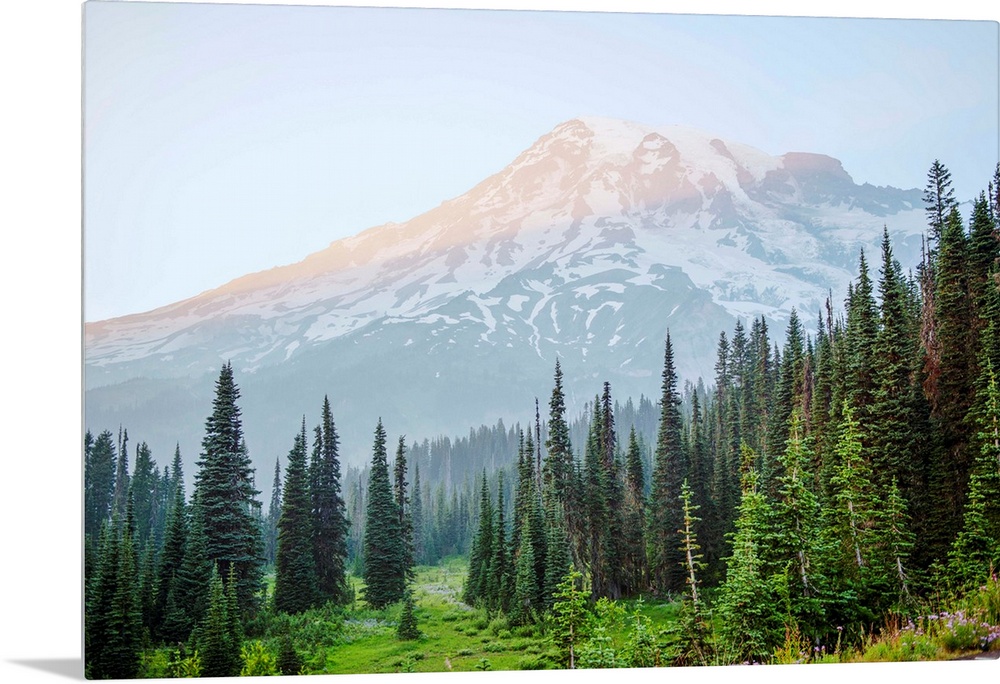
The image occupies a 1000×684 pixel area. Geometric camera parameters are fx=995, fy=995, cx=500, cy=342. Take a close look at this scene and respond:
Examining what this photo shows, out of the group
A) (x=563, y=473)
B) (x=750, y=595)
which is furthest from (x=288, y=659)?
(x=750, y=595)

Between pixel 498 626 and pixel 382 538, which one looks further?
pixel 382 538

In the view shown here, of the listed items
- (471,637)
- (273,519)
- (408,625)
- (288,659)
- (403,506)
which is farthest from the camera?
(403,506)

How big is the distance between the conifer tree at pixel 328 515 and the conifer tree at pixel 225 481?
3.80 ft

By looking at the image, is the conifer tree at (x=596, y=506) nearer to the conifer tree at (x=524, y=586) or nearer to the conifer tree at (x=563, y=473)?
the conifer tree at (x=563, y=473)

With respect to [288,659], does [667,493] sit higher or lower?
higher

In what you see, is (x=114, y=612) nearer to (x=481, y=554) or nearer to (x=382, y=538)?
(x=382, y=538)

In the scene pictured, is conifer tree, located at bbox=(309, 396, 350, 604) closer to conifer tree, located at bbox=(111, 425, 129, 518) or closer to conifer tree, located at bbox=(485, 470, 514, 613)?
conifer tree, located at bbox=(485, 470, 514, 613)

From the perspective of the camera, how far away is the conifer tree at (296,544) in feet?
54.7

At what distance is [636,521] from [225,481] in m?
7.24

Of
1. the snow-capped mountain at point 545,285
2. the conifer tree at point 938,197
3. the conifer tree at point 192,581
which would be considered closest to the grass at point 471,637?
the conifer tree at point 192,581

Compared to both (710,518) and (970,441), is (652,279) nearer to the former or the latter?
(710,518)

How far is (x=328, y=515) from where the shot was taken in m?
17.5

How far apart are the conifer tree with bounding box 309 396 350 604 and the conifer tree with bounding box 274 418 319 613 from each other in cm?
12

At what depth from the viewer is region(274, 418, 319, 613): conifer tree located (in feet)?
54.7
